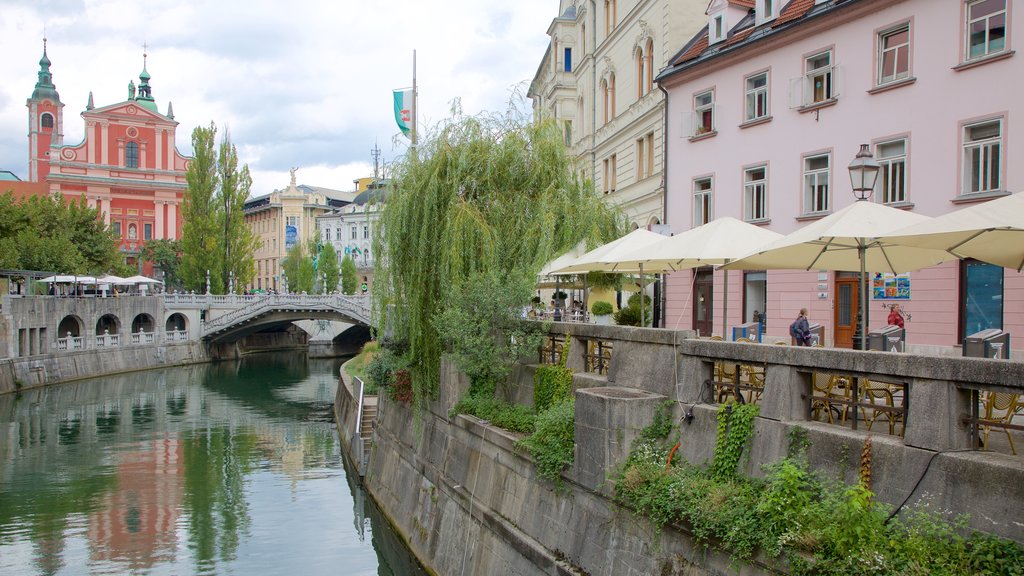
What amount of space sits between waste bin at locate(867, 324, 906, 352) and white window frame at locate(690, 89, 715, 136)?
12204mm

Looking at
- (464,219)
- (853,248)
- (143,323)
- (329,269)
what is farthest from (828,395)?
(329,269)

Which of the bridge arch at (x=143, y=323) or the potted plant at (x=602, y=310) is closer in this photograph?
the potted plant at (x=602, y=310)

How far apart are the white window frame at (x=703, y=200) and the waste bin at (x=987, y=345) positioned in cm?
1380

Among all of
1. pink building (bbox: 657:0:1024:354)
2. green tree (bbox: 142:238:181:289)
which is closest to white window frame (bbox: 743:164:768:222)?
pink building (bbox: 657:0:1024:354)

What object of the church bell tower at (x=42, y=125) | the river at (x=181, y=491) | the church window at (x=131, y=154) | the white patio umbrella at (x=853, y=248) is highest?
the church bell tower at (x=42, y=125)

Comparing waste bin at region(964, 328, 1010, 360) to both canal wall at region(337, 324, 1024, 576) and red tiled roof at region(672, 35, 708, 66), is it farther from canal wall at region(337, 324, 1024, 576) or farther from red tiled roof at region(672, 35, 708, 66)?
red tiled roof at region(672, 35, 708, 66)

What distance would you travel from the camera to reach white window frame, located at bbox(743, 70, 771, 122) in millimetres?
23938

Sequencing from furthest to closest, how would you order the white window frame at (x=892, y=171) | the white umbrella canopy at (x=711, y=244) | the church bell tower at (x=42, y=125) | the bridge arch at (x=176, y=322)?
the church bell tower at (x=42, y=125) < the bridge arch at (x=176, y=322) < the white window frame at (x=892, y=171) < the white umbrella canopy at (x=711, y=244)

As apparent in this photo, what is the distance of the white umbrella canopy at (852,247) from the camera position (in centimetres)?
1059

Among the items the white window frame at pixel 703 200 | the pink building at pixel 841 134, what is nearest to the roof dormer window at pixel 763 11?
the pink building at pixel 841 134

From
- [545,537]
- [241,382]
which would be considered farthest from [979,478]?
[241,382]

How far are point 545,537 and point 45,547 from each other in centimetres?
1324

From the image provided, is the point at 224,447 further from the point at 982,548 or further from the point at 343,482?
the point at 982,548

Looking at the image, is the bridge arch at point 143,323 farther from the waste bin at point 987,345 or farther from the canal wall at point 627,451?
the waste bin at point 987,345
